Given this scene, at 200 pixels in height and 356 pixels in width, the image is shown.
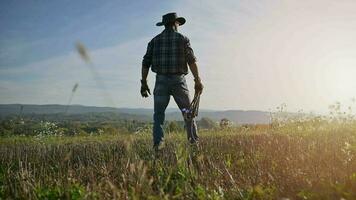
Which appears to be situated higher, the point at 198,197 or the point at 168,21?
the point at 168,21

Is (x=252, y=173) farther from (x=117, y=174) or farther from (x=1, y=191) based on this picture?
(x=1, y=191)

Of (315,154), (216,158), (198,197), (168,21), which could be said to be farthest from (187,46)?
(198,197)

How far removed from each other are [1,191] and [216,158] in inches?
146

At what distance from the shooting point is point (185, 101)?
8617 mm

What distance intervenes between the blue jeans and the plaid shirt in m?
0.14

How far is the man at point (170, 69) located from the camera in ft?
28.4

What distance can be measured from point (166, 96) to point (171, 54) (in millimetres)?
737

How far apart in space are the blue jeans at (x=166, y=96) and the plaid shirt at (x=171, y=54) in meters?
0.14

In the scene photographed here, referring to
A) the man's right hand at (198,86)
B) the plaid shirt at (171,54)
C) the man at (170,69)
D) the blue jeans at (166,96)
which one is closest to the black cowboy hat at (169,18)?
the man at (170,69)

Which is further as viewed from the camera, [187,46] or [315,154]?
[187,46]

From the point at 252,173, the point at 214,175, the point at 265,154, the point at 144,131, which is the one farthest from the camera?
the point at 144,131

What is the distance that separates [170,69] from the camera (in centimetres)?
871

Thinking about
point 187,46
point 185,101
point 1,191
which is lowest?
point 1,191

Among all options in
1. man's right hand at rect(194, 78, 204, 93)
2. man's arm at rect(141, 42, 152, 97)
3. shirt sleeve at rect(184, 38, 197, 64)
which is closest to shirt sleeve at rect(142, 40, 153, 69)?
man's arm at rect(141, 42, 152, 97)
